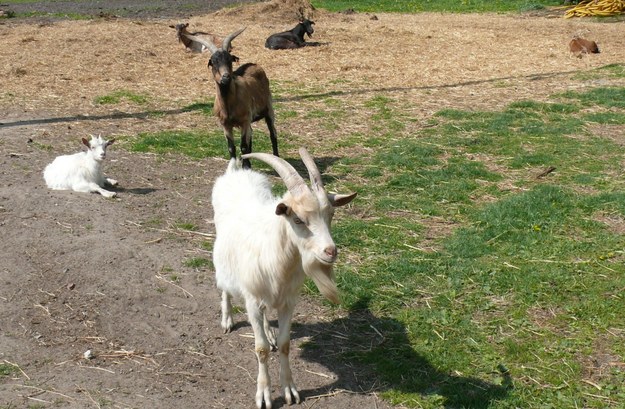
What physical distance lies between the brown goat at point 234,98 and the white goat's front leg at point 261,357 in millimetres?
4103

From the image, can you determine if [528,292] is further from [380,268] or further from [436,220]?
[436,220]

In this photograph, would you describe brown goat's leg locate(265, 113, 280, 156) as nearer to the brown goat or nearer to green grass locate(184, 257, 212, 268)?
the brown goat

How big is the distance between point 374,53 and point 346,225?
9.84m

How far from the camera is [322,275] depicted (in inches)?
171

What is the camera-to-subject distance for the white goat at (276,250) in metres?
4.19

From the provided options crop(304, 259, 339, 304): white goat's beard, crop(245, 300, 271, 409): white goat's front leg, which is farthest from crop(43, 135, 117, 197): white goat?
crop(304, 259, 339, 304): white goat's beard

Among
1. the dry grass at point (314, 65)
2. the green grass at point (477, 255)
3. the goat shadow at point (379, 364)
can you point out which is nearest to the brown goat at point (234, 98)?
the green grass at point (477, 255)

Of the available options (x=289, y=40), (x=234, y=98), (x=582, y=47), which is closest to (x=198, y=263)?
(x=234, y=98)

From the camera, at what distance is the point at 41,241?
6578 millimetres

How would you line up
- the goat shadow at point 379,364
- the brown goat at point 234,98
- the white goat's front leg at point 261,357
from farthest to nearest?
the brown goat at point 234,98, the goat shadow at point 379,364, the white goat's front leg at point 261,357

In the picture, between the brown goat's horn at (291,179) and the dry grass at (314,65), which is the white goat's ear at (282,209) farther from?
the dry grass at (314,65)

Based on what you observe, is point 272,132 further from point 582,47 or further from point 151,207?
point 582,47

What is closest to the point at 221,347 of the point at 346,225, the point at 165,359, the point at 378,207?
the point at 165,359

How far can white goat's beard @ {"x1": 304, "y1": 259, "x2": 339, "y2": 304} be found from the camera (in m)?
4.29
